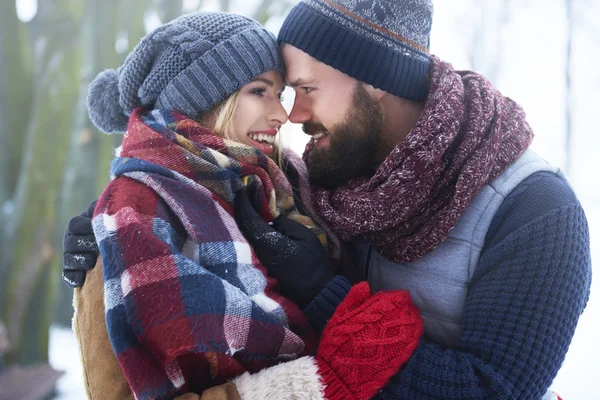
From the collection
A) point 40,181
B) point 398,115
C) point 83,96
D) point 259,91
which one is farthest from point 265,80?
point 40,181

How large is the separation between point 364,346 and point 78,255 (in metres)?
0.66

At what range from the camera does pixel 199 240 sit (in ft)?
3.18

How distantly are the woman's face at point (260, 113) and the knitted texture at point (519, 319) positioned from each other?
677 mm

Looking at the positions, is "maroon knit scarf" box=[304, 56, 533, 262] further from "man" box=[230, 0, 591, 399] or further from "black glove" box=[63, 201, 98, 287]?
"black glove" box=[63, 201, 98, 287]

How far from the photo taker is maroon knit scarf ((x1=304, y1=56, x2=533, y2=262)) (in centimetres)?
111

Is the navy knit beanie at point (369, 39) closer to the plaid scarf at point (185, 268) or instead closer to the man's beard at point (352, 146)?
the man's beard at point (352, 146)

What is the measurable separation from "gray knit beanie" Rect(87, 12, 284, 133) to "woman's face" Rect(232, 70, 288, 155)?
45 millimetres

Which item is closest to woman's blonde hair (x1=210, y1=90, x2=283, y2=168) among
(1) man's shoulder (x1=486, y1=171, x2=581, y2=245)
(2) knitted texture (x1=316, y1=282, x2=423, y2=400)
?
(2) knitted texture (x1=316, y1=282, x2=423, y2=400)

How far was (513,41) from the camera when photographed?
2.43 meters

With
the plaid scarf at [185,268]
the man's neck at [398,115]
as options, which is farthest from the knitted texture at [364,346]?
the man's neck at [398,115]

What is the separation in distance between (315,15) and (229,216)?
2.17ft

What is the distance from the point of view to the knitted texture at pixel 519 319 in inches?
35.9

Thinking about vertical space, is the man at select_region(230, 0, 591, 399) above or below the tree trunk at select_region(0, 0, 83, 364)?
above

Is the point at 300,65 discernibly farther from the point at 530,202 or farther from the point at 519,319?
the point at 519,319
